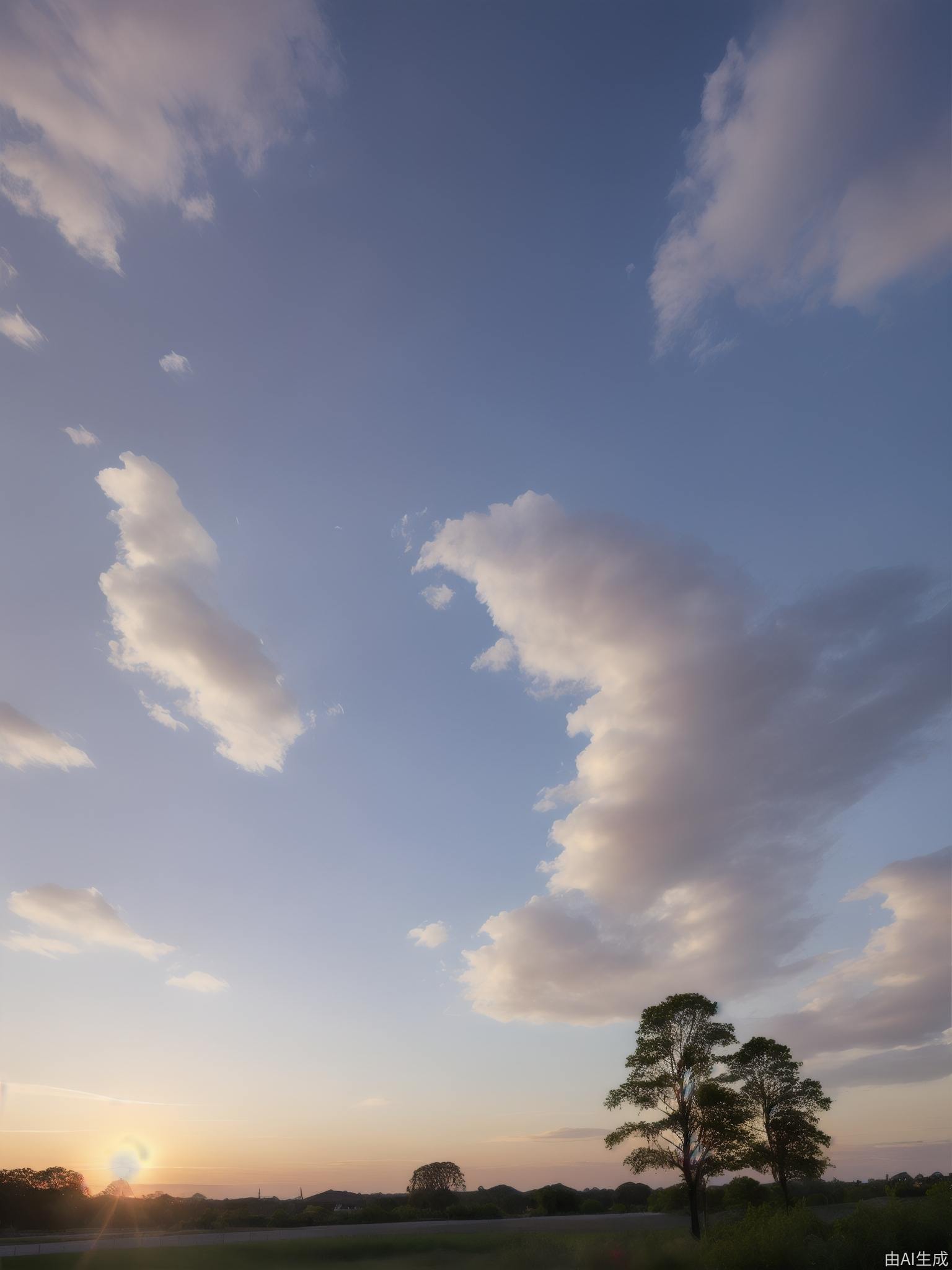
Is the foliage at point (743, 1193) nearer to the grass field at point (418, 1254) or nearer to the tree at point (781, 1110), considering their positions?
the tree at point (781, 1110)

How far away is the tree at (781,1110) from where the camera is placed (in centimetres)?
4731

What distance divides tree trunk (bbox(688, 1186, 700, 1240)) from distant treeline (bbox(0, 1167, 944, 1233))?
11.3 meters

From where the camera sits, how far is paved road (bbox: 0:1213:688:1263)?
42844 millimetres

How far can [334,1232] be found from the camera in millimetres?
52125

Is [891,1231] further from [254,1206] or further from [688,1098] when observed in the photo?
[254,1206]

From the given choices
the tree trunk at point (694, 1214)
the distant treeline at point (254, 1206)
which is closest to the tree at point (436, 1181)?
the distant treeline at point (254, 1206)

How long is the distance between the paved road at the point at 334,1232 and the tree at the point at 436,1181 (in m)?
43.9

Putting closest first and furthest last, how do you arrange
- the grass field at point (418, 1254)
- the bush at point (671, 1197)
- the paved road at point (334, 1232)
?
the grass field at point (418, 1254)
the paved road at point (334, 1232)
the bush at point (671, 1197)

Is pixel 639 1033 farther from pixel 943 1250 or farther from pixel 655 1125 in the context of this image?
pixel 943 1250

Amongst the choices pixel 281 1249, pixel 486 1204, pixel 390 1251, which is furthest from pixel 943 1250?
pixel 486 1204

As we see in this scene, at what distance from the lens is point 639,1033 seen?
4231 cm

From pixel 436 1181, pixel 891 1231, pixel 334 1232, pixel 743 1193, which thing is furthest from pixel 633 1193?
pixel 891 1231

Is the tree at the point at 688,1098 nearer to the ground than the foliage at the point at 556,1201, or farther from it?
farther from it

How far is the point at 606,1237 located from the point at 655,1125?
6.12 meters
